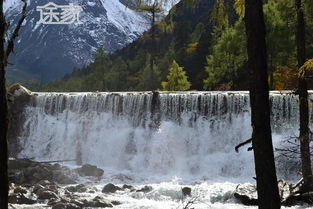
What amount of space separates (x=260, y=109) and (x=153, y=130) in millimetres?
21342

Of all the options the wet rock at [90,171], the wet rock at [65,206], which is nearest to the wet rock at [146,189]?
the wet rock at [65,206]

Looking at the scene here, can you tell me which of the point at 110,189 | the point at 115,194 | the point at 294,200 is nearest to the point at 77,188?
the point at 110,189

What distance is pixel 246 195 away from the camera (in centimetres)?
1540

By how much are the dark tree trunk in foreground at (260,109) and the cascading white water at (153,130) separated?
55.7 feet

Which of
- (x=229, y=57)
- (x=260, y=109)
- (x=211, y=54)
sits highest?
(x=211, y=54)

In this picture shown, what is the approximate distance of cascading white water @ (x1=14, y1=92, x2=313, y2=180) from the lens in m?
22.6

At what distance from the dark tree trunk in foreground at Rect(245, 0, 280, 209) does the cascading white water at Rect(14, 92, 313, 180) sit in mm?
16987

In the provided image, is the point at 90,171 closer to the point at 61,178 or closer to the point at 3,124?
the point at 61,178

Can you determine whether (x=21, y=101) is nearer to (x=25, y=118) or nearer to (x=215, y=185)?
(x=25, y=118)

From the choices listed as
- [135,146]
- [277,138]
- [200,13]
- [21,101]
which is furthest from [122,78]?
[277,138]

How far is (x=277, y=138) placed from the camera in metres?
22.4

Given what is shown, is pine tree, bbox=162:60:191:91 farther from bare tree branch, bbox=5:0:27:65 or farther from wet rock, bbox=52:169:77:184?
bare tree branch, bbox=5:0:27:65

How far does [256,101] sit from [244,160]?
17.9 m

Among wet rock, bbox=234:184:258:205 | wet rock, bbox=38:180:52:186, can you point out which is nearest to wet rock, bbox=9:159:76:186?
wet rock, bbox=38:180:52:186
